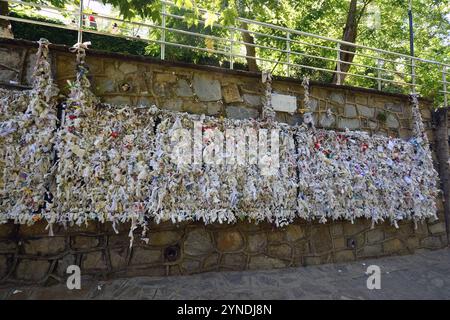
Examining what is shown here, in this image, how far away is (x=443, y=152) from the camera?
5.60m

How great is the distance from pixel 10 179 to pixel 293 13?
8.51m

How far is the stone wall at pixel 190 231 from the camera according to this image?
3.11m

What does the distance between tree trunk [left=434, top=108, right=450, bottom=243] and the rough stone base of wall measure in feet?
4.90

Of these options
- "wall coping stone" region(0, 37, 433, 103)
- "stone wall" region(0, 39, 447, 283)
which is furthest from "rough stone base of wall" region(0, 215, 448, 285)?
"wall coping stone" region(0, 37, 433, 103)

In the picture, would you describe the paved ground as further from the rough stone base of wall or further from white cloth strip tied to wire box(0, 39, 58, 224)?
white cloth strip tied to wire box(0, 39, 58, 224)

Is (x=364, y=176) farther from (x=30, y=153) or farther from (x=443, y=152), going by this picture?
(x=30, y=153)

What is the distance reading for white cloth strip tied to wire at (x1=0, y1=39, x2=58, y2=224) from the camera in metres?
2.93

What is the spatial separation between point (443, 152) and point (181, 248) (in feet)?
16.9

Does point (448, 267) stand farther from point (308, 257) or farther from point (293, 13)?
point (293, 13)

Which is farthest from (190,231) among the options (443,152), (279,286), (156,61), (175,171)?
(443,152)

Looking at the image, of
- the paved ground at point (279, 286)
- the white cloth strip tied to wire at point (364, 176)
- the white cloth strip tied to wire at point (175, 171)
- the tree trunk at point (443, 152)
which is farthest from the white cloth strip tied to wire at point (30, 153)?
the tree trunk at point (443, 152)

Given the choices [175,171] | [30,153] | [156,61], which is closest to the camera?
[30,153]

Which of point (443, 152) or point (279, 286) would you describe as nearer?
point (279, 286)

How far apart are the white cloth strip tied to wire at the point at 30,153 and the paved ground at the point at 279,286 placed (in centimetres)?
81
